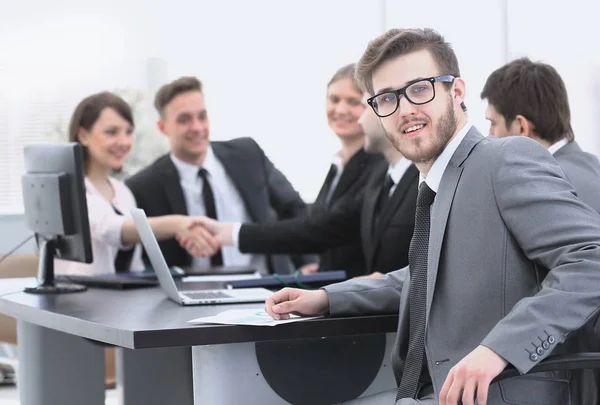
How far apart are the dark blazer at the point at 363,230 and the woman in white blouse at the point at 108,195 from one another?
373 millimetres

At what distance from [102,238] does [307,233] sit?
39.2 inches

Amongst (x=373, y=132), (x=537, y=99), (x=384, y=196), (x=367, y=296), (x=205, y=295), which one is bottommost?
(x=205, y=295)

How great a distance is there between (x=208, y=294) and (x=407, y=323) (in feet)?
3.22

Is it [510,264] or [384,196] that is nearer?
[510,264]

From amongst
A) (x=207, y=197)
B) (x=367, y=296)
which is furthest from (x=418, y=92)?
(x=207, y=197)

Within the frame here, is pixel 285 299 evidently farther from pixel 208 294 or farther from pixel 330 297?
pixel 208 294

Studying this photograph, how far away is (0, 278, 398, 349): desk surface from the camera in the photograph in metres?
2.32

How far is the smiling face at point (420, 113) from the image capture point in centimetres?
216

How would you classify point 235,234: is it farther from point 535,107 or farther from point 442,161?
point 442,161

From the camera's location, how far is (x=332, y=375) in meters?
2.67

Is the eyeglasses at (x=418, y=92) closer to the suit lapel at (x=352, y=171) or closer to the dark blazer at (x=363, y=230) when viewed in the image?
the dark blazer at (x=363, y=230)

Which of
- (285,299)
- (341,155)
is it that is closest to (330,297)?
(285,299)

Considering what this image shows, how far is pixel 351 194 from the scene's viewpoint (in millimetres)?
4316

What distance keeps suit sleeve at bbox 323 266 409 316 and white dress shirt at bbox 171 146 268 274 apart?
242 cm
